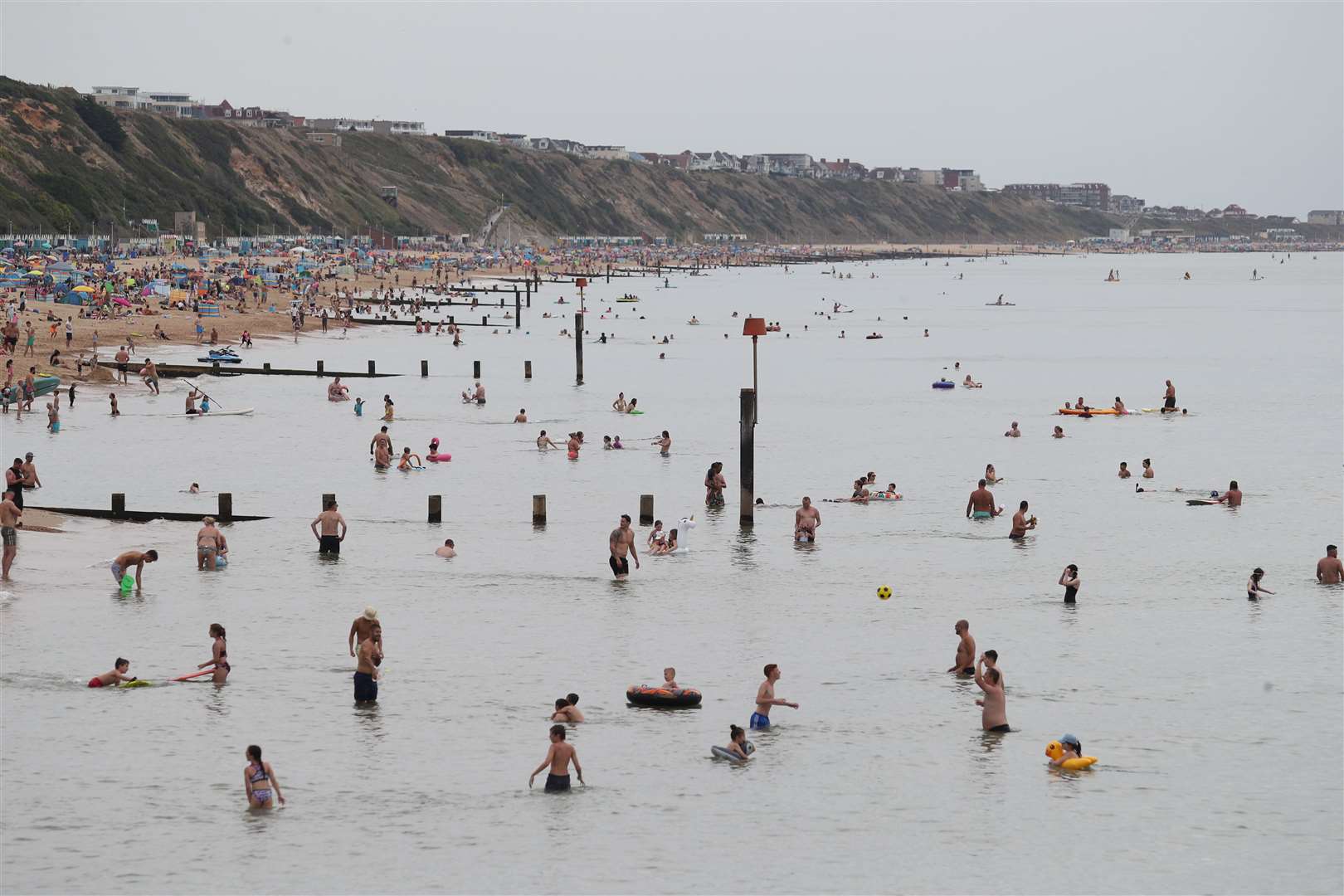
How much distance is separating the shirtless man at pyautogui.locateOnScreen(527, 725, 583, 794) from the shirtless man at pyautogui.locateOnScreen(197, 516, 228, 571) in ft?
43.9

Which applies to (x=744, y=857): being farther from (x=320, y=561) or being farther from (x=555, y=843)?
(x=320, y=561)

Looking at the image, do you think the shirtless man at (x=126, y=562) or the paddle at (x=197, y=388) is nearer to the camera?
the shirtless man at (x=126, y=562)

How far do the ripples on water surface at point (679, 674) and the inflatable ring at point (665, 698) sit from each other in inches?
18.3

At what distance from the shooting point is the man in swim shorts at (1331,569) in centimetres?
3228

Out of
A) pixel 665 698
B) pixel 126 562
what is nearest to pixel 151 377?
pixel 126 562

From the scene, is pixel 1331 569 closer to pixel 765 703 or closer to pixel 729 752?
pixel 765 703

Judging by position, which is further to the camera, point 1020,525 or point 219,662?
point 1020,525

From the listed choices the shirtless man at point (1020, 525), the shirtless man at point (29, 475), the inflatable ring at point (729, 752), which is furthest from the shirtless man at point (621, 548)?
the shirtless man at point (29, 475)

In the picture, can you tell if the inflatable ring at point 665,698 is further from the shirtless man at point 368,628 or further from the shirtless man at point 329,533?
the shirtless man at point 329,533

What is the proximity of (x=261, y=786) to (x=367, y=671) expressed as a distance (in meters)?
4.30

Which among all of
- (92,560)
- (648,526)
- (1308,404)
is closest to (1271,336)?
(1308,404)

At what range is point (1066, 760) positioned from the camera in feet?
69.6

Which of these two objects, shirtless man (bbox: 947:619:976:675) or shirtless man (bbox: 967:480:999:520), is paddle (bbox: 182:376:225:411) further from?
shirtless man (bbox: 947:619:976:675)

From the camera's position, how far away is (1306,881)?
715 inches
